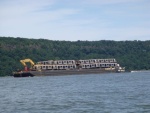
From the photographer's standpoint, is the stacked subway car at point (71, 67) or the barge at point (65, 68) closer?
the barge at point (65, 68)

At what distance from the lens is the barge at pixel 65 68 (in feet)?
578

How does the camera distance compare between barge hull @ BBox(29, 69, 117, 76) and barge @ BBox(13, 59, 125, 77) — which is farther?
barge @ BBox(13, 59, 125, 77)

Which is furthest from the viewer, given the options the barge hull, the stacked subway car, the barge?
the stacked subway car

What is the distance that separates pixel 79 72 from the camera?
609ft

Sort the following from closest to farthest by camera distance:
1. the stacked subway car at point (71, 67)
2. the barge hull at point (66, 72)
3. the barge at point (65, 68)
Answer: the barge hull at point (66, 72) < the barge at point (65, 68) < the stacked subway car at point (71, 67)

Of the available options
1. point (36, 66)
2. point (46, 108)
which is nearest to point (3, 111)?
point (46, 108)

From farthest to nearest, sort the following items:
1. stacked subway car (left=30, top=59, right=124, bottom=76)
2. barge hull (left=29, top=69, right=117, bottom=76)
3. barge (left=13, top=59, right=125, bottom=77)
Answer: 1. stacked subway car (left=30, top=59, right=124, bottom=76)
2. barge (left=13, top=59, right=125, bottom=77)
3. barge hull (left=29, top=69, right=117, bottom=76)

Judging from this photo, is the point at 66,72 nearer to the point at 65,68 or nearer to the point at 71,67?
the point at 65,68

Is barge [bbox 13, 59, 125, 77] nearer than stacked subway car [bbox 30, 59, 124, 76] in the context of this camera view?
Yes

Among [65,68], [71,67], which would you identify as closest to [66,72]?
[65,68]

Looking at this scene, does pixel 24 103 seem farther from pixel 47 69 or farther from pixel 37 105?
pixel 47 69

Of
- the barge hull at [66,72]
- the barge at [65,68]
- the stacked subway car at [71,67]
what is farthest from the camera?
the stacked subway car at [71,67]

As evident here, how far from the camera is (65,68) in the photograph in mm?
187375

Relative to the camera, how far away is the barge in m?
176
